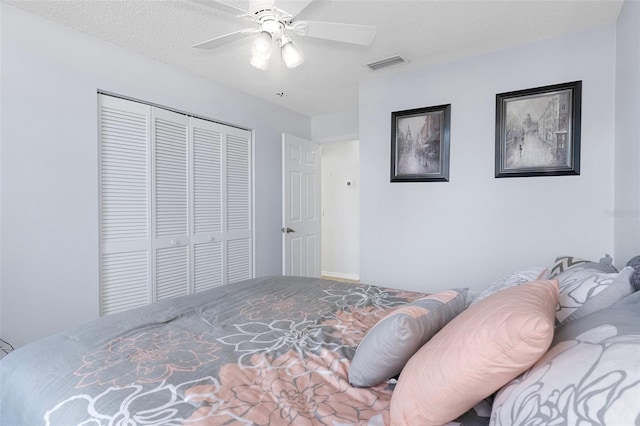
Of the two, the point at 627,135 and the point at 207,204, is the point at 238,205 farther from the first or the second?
the point at 627,135

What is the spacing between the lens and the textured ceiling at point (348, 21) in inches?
79.7

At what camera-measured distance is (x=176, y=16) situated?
83.6 inches

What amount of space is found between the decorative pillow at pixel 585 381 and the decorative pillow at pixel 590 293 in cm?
13

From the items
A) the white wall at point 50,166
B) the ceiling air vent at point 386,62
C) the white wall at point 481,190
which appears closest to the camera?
the white wall at point 50,166

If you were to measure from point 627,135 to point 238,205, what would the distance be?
3276 mm

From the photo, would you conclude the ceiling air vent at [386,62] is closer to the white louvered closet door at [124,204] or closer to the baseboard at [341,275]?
the white louvered closet door at [124,204]

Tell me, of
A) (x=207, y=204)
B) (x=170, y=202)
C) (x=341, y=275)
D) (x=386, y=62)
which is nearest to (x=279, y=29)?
(x=386, y=62)

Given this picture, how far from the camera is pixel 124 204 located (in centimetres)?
258

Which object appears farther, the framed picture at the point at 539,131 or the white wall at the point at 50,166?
the framed picture at the point at 539,131

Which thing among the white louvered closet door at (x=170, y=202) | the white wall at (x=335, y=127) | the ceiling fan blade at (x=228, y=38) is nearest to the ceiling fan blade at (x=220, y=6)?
the ceiling fan blade at (x=228, y=38)

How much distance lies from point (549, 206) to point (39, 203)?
3.73 metres

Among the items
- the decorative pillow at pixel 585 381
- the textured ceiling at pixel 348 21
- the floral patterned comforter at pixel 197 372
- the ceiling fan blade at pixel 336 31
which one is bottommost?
the floral patterned comforter at pixel 197 372

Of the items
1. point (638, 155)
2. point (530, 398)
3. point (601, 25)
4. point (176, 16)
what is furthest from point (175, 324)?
point (601, 25)

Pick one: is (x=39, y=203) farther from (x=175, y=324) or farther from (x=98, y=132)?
(x=175, y=324)
